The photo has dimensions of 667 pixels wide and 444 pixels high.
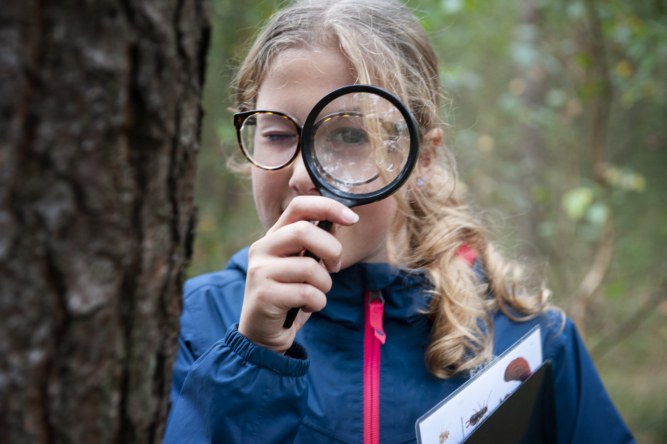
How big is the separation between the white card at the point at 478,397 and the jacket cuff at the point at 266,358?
38 centimetres

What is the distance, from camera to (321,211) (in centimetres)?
137

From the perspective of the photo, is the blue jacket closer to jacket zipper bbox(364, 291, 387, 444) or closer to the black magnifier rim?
jacket zipper bbox(364, 291, 387, 444)

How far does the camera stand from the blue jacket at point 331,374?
1.36 metres

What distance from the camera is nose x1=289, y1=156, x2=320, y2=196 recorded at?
1.65 m

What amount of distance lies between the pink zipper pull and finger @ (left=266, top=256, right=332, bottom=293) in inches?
18.2

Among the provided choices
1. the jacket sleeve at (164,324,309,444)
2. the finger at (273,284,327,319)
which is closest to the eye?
the finger at (273,284,327,319)

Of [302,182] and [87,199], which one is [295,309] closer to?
[302,182]

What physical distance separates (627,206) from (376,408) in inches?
336

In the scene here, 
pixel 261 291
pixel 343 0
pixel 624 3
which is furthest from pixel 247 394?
pixel 624 3

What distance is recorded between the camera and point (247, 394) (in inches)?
53.0

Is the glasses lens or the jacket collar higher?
the glasses lens

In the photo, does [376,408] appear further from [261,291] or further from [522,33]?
[522,33]

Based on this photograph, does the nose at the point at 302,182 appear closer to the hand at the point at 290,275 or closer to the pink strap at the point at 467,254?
the hand at the point at 290,275

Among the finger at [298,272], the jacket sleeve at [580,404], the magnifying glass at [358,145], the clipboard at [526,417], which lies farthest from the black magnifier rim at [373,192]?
the jacket sleeve at [580,404]
